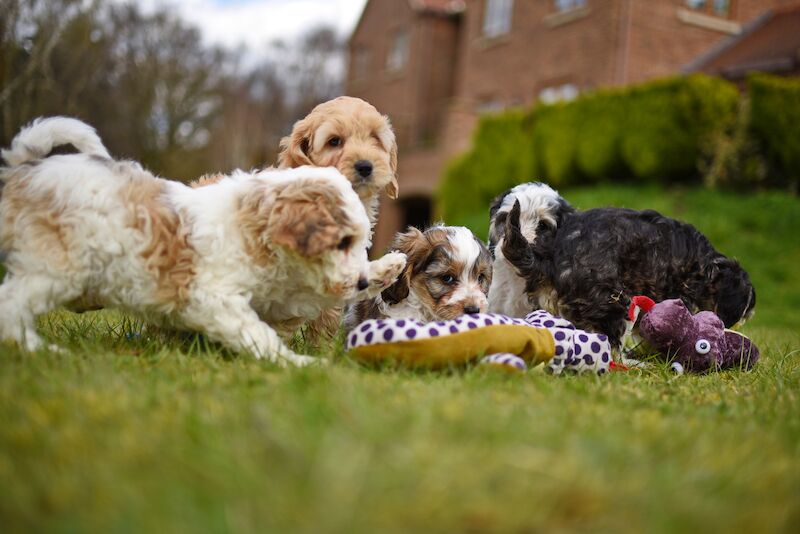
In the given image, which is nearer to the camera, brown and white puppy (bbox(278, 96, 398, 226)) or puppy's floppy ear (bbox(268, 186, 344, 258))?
puppy's floppy ear (bbox(268, 186, 344, 258))

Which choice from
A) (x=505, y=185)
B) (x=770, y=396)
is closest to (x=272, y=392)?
(x=770, y=396)

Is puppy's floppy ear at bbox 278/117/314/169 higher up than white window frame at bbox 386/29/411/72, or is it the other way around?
white window frame at bbox 386/29/411/72

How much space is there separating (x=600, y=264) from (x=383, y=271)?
1.87 meters

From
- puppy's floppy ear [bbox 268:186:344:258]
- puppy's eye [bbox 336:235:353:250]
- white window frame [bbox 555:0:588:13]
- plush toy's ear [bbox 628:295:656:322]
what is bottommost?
plush toy's ear [bbox 628:295:656:322]

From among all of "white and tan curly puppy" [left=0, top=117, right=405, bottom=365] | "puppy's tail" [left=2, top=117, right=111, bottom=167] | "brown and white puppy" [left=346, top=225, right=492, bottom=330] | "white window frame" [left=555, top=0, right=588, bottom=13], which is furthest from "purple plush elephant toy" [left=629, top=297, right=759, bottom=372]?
"white window frame" [left=555, top=0, right=588, bottom=13]

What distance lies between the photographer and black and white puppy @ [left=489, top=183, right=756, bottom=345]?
5.17 meters

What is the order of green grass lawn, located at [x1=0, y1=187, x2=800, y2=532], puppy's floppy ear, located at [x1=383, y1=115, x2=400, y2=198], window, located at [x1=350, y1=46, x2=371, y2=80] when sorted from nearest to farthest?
green grass lawn, located at [x1=0, y1=187, x2=800, y2=532] < puppy's floppy ear, located at [x1=383, y1=115, x2=400, y2=198] < window, located at [x1=350, y1=46, x2=371, y2=80]

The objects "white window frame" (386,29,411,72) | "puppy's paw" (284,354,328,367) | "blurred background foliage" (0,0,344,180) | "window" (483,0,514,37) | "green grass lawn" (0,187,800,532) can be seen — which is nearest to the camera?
"green grass lawn" (0,187,800,532)

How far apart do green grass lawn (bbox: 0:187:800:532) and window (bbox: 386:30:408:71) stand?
27990 mm

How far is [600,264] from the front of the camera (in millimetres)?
5133

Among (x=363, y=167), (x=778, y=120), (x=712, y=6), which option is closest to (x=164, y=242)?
(x=363, y=167)

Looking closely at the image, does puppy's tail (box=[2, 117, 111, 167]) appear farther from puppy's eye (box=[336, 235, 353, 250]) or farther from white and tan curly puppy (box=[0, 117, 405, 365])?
puppy's eye (box=[336, 235, 353, 250])

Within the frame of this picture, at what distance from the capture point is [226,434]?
7.49 feet

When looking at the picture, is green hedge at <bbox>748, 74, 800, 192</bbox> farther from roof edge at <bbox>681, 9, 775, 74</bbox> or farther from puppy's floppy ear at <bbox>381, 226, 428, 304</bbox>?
puppy's floppy ear at <bbox>381, 226, 428, 304</bbox>
